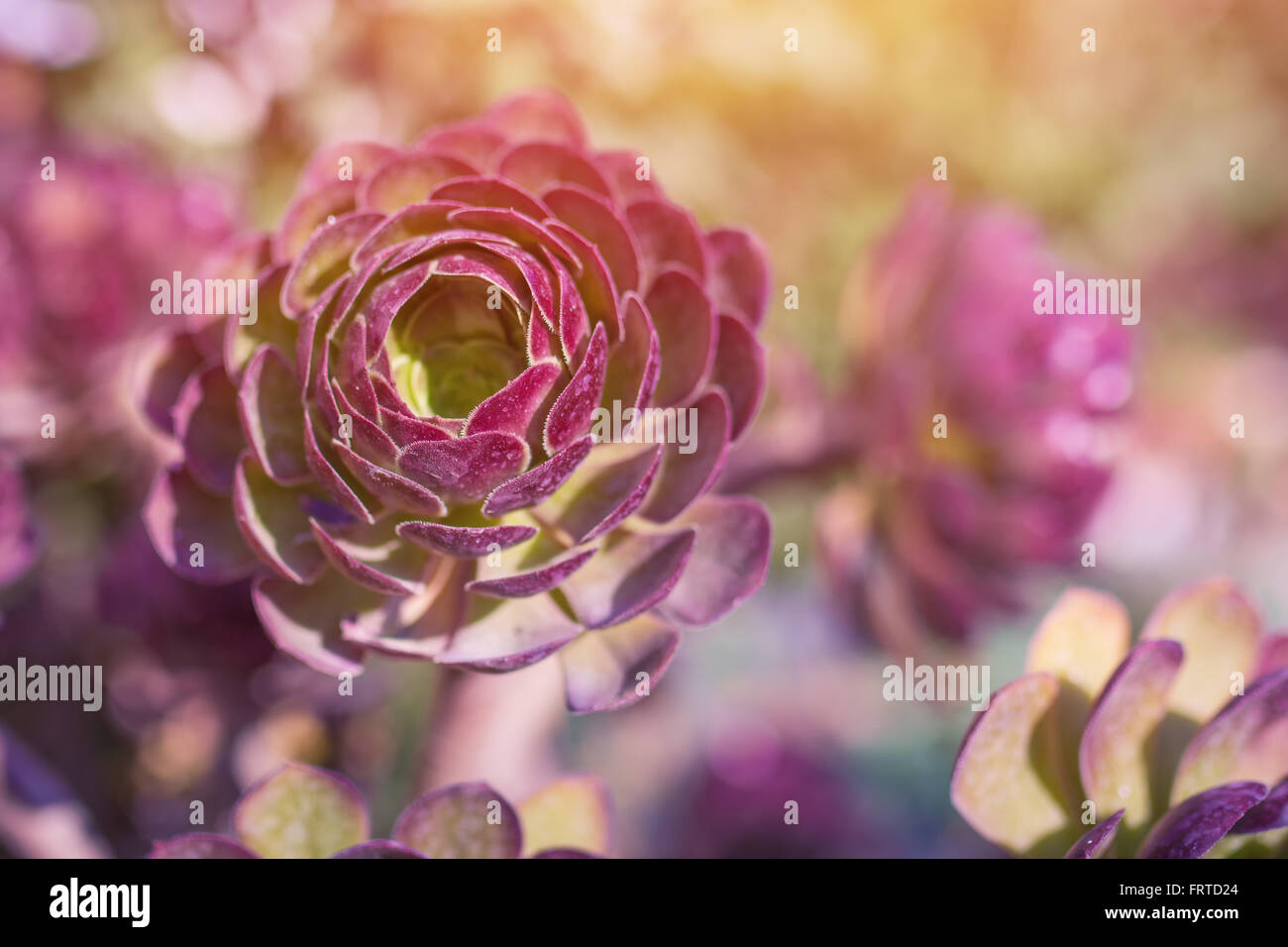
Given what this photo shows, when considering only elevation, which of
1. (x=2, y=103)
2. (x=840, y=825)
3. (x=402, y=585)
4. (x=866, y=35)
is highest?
(x=866, y=35)

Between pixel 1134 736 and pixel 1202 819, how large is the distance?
4 centimetres

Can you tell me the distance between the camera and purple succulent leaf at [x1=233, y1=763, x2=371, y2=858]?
303 mm

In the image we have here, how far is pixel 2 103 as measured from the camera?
1.86 ft

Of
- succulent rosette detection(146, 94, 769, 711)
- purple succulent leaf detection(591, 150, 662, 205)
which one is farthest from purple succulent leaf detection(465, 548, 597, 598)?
purple succulent leaf detection(591, 150, 662, 205)

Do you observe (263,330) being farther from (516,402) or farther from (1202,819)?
(1202,819)

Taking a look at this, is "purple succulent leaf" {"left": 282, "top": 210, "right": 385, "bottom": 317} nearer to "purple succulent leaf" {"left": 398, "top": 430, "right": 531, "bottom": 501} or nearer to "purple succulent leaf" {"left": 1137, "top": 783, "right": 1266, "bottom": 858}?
"purple succulent leaf" {"left": 398, "top": 430, "right": 531, "bottom": 501}

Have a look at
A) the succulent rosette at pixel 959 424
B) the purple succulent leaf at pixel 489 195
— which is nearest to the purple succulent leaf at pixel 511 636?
the purple succulent leaf at pixel 489 195

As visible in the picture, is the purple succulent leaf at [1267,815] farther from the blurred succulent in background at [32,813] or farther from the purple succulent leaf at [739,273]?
the blurred succulent in background at [32,813]

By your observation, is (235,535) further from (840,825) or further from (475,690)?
(840,825)

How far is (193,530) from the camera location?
300mm

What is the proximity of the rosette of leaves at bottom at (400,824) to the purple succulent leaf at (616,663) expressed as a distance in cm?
4

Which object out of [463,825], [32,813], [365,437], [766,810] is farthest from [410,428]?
[766,810]

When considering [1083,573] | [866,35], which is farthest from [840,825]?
[866,35]
